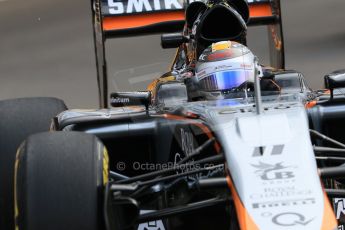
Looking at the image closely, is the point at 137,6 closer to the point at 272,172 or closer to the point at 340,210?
the point at 340,210

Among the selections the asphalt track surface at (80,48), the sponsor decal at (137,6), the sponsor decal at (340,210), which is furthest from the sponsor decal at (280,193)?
the asphalt track surface at (80,48)

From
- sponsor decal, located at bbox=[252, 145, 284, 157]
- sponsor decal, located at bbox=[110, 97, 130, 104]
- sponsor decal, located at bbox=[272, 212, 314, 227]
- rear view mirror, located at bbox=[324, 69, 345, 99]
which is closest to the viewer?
sponsor decal, located at bbox=[272, 212, 314, 227]

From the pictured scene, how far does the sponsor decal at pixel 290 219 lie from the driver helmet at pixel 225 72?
1.47 metres

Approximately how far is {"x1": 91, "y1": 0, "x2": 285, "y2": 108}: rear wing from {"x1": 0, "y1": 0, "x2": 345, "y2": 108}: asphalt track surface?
82.3 inches

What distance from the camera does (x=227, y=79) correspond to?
4270mm

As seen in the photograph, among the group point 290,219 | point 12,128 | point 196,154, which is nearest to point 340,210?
point 196,154

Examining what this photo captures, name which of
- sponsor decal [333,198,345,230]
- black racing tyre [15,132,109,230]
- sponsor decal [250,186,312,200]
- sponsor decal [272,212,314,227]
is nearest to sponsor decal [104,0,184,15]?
sponsor decal [333,198,345,230]

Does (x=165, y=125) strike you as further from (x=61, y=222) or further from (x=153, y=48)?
(x=153, y=48)

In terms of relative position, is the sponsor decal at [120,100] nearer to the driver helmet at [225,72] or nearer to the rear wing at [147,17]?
the driver helmet at [225,72]

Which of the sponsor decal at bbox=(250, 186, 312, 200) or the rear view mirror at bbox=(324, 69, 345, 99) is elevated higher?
the rear view mirror at bbox=(324, 69, 345, 99)

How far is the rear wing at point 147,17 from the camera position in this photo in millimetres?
6500

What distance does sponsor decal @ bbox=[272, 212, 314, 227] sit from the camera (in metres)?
2.67

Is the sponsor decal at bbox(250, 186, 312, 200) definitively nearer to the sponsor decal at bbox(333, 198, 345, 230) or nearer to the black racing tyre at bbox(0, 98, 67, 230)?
the sponsor decal at bbox(333, 198, 345, 230)

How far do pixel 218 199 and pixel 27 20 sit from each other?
32.0ft
